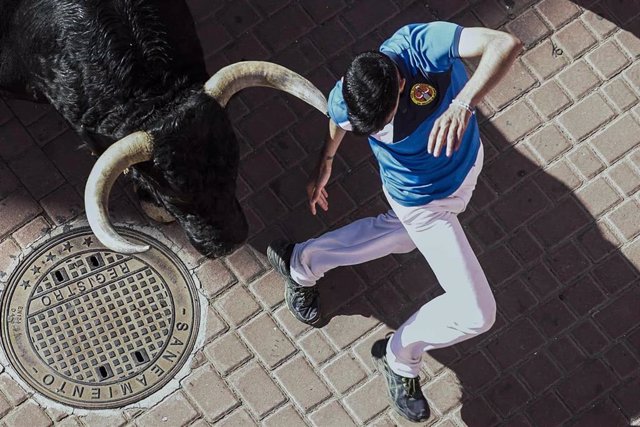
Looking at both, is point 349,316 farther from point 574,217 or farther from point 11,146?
point 11,146

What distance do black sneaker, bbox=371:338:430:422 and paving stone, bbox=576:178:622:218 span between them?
64.7 inches

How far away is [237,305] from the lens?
20.6 feet

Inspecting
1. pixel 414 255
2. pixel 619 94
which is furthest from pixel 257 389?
pixel 619 94

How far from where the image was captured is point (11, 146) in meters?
6.38

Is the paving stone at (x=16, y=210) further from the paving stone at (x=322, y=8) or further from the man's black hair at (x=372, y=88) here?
the man's black hair at (x=372, y=88)

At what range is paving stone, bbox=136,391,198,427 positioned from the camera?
6.10 meters

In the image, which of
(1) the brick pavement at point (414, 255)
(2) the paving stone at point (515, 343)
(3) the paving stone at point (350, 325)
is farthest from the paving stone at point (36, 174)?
(2) the paving stone at point (515, 343)

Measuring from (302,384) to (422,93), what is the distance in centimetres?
221

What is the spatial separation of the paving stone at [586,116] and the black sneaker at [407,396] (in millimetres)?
1995

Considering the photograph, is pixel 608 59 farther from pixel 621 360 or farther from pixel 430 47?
pixel 430 47

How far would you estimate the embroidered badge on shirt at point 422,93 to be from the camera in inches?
194

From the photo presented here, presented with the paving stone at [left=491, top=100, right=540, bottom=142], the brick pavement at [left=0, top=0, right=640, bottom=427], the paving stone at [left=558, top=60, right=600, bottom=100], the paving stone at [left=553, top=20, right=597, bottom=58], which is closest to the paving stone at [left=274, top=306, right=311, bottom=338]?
the brick pavement at [left=0, top=0, right=640, bottom=427]

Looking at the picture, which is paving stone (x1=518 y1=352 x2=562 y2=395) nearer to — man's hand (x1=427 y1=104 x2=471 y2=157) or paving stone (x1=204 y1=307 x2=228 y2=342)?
paving stone (x1=204 y1=307 x2=228 y2=342)

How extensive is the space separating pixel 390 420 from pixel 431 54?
97.2 inches
